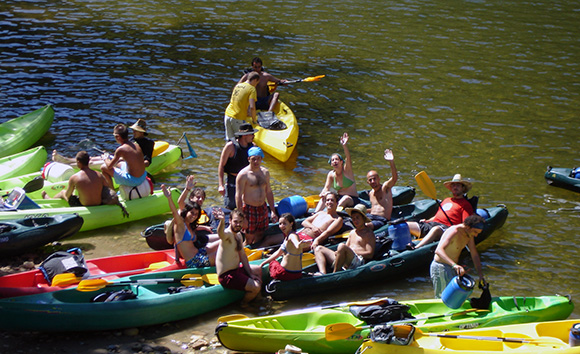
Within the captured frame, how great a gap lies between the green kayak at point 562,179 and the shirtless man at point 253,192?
5854 mm

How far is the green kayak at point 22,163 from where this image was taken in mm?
11406

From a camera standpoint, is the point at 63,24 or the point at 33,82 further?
the point at 63,24

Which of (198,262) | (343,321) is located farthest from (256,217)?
(343,321)

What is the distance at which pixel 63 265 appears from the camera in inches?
324

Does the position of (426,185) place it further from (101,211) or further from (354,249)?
(101,211)

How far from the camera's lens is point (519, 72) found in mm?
18359

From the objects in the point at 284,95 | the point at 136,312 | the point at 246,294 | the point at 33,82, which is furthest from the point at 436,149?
the point at 33,82

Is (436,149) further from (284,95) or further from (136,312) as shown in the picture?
(136,312)

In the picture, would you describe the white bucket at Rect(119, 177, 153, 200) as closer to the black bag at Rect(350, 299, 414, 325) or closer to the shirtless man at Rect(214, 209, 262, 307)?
the shirtless man at Rect(214, 209, 262, 307)

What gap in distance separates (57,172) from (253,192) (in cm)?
367

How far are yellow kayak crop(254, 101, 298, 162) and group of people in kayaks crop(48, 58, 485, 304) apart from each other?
8.78 ft

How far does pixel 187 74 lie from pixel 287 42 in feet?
13.7

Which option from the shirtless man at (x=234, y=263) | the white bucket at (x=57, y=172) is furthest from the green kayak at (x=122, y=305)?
the white bucket at (x=57, y=172)

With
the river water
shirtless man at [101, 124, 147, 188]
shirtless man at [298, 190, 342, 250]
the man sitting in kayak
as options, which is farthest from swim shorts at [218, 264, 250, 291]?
shirtless man at [101, 124, 147, 188]
